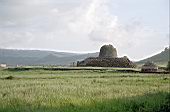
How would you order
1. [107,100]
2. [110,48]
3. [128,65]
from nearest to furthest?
[107,100], [128,65], [110,48]

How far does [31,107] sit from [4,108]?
1093 millimetres

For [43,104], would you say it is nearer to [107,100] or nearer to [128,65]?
[107,100]

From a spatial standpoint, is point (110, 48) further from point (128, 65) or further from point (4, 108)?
point (4, 108)

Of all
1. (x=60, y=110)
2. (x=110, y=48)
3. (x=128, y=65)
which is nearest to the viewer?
(x=60, y=110)

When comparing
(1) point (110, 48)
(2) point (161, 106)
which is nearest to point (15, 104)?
(2) point (161, 106)

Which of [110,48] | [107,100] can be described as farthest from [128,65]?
[107,100]

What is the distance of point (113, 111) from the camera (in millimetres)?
17312

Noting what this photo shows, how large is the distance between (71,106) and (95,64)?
83696 millimetres

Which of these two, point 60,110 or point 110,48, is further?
point 110,48

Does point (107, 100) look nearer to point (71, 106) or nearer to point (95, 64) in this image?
point (71, 106)

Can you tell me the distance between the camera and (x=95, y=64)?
102000 mm

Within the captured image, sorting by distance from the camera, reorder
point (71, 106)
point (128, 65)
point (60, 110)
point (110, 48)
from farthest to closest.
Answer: point (110, 48) < point (128, 65) < point (71, 106) < point (60, 110)

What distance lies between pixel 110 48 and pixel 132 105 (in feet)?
368

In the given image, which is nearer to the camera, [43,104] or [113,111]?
[113,111]
